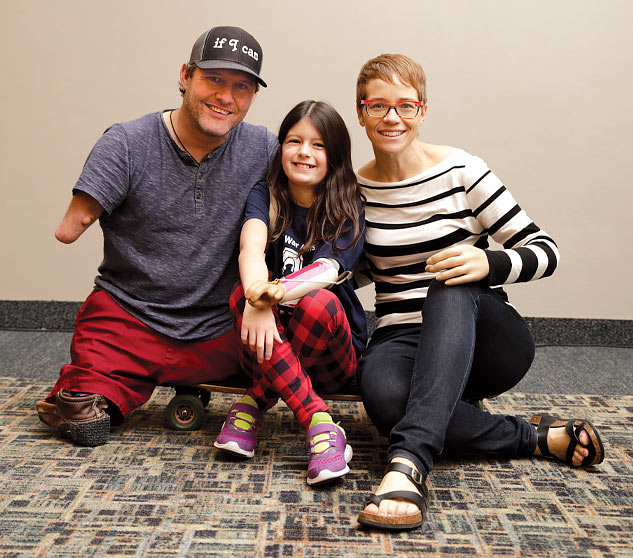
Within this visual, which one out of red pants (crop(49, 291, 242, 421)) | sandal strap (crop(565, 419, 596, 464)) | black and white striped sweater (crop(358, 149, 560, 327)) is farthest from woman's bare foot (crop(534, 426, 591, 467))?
red pants (crop(49, 291, 242, 421))

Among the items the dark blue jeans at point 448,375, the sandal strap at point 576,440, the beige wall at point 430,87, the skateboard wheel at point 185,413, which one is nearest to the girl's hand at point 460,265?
the dark blue jeans at point 448,375

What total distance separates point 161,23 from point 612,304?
2083 mm

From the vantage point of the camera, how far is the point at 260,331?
1455 millimetres

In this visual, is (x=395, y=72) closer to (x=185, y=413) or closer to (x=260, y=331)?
(x=260, y=331)

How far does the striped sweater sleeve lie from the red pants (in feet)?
2.21

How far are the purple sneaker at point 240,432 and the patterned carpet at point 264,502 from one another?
1.4 inches

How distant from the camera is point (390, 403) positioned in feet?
4.87

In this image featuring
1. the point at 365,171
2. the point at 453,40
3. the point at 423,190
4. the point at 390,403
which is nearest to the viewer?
the point at 390,403

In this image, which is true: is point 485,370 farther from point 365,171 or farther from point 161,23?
point 161,23

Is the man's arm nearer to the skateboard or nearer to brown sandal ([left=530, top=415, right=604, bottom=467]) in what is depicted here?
the skateboard

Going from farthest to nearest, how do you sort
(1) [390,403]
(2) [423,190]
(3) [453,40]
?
(3) [453,40], (2) [423,190], (1) [390,403]

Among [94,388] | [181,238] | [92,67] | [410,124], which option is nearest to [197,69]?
[181,238]

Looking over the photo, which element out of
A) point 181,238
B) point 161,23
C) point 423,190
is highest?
point 161,23

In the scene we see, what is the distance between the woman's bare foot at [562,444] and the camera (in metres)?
1.53
